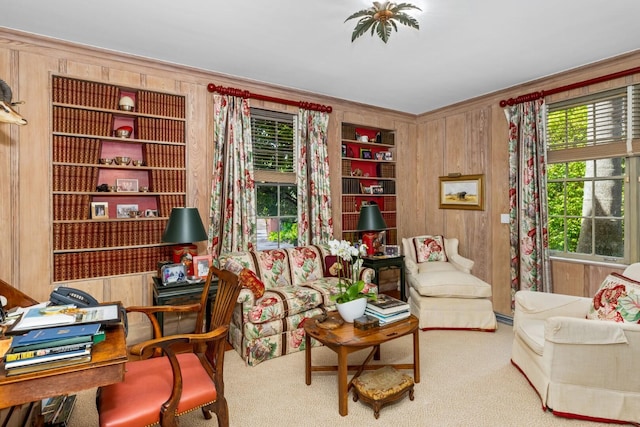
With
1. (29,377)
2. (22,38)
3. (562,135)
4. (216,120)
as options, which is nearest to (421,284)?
(562,135)

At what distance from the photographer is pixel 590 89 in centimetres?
349

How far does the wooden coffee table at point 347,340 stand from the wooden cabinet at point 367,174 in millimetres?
2219

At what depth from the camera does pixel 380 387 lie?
229 centimetres

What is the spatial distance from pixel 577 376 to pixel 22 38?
479 centimetres

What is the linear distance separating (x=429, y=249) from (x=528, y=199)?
1.33 meters

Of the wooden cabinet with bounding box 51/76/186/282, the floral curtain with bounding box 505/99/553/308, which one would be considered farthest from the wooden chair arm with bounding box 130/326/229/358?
the floral curtain with bounding box 505/99/553/308

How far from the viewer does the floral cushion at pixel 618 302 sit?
2182mm

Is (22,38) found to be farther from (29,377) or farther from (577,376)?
(577,376)

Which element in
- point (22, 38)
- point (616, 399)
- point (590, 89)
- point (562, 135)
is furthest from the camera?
point (562, 135)

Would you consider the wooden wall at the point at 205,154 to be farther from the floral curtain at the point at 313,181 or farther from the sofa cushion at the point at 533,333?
the sofa cushion at the point at 533,333

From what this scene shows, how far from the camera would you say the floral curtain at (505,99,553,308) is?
376cm

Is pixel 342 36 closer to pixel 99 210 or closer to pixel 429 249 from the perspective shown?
pixel 99 210

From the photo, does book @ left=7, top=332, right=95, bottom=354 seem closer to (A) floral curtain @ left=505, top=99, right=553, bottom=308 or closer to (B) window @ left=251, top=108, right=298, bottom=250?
(B) window @ left=251, top=108, right=298, bottom=250

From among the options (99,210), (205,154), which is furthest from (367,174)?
(99,210)
